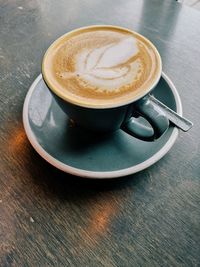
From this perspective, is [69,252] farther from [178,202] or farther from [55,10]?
[55,10]

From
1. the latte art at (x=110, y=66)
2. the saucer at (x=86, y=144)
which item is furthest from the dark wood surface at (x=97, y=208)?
the latte art at (x=110, y=66)

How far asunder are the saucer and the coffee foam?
0.08 m

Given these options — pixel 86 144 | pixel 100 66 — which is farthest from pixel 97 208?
pixel 100 66

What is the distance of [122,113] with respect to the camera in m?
0.42

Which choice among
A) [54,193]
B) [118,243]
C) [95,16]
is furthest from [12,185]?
[95,16]

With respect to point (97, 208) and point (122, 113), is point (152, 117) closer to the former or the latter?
point (122, 113)

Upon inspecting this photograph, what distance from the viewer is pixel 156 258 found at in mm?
370

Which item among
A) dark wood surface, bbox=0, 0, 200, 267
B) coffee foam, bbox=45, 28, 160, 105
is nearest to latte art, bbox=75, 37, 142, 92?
coffee foam, bbox=45, 28, 160, 105

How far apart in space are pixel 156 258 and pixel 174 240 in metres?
0.04

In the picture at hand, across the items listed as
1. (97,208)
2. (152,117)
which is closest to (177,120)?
(152,117)

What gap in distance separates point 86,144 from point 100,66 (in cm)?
13

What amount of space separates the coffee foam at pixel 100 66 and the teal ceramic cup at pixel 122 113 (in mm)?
11

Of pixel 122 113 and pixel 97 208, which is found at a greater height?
pixel 122 113

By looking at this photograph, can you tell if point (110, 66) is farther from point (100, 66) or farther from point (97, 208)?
point (97, 208)
